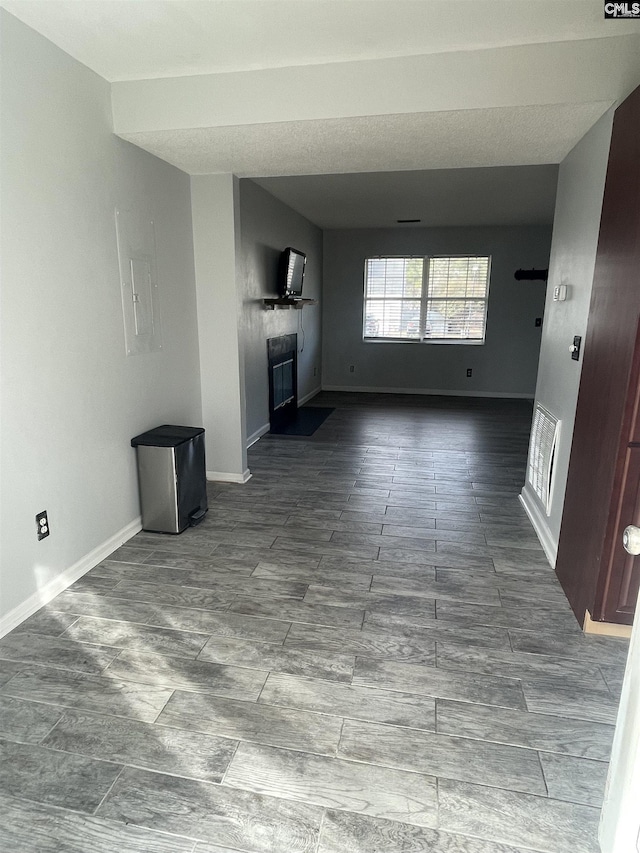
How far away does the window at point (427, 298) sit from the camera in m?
7.71

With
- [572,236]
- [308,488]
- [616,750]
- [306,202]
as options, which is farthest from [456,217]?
[616,750]

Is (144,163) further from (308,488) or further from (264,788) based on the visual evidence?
(264,788)

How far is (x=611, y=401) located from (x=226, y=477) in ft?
9.18

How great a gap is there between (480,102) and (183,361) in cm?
237

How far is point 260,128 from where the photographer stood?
260 cm

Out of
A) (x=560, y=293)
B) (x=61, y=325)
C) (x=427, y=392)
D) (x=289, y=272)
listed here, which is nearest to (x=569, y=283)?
(x=560, y=293)

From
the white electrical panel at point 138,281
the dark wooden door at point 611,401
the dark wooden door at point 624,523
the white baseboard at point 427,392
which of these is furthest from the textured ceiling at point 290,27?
the white baseboard at point 427,392

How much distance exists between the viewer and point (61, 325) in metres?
2.37

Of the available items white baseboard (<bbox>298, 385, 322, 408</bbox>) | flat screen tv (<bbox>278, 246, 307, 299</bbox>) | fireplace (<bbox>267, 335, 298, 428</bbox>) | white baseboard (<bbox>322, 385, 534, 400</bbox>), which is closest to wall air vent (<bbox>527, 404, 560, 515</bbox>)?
fireplace (<bbox>267, 335, 298, 428</bbox>)

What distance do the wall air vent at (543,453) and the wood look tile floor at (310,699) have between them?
30cm

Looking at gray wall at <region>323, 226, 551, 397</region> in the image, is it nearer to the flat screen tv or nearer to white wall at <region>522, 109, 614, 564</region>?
the flat screen tv

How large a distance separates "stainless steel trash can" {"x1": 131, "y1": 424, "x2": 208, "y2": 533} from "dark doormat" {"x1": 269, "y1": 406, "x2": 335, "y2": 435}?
2394 millimetres

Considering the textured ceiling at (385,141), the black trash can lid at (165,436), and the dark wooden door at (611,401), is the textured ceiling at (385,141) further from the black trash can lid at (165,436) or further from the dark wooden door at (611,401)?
the black trash can lid at (165,436)

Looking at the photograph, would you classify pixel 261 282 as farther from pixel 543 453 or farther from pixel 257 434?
pixel 543 453
